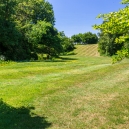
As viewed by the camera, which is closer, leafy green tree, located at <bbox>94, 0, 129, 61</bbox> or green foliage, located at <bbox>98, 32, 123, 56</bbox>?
leafy green tree, located at <bbox>94, 0, 129, 61</bbox>

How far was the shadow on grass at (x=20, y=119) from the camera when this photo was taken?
968 centimetres

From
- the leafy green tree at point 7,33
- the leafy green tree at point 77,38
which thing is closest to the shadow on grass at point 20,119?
the leafy green tree at point 7,33

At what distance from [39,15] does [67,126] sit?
Answer: 5357 centimetres

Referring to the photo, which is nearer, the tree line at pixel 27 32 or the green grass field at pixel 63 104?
the green grass field at pixel 63 104

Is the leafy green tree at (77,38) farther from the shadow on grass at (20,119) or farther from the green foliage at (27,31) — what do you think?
the shadow on grass at (20,119)

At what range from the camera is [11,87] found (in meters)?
16.8

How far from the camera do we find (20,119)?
10492 millimetres

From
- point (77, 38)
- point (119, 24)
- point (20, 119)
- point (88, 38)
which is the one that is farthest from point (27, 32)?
point (77, 38)

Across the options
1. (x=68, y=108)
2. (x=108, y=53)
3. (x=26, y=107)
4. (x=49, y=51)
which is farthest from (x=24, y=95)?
(x=108, y=53)

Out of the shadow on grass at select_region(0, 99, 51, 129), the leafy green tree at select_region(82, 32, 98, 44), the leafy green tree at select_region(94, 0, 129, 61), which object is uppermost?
the leafy green tree at select_region(82, 32, 98, 44)

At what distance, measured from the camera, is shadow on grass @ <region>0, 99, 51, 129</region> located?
31.8 feet

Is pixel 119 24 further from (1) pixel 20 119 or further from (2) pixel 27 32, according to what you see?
(2) pixel 27 32

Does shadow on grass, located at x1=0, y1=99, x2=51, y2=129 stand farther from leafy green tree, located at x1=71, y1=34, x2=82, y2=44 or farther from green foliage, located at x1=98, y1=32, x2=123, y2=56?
leafy green tree, located at x1=71, y1=34, x2=82, y2=44

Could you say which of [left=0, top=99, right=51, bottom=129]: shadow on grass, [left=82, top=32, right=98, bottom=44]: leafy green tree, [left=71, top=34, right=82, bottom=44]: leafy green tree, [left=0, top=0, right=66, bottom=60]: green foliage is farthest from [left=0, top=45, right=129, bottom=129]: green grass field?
[left=71, top=34, right=82, bottom=44]: leafy green tree
